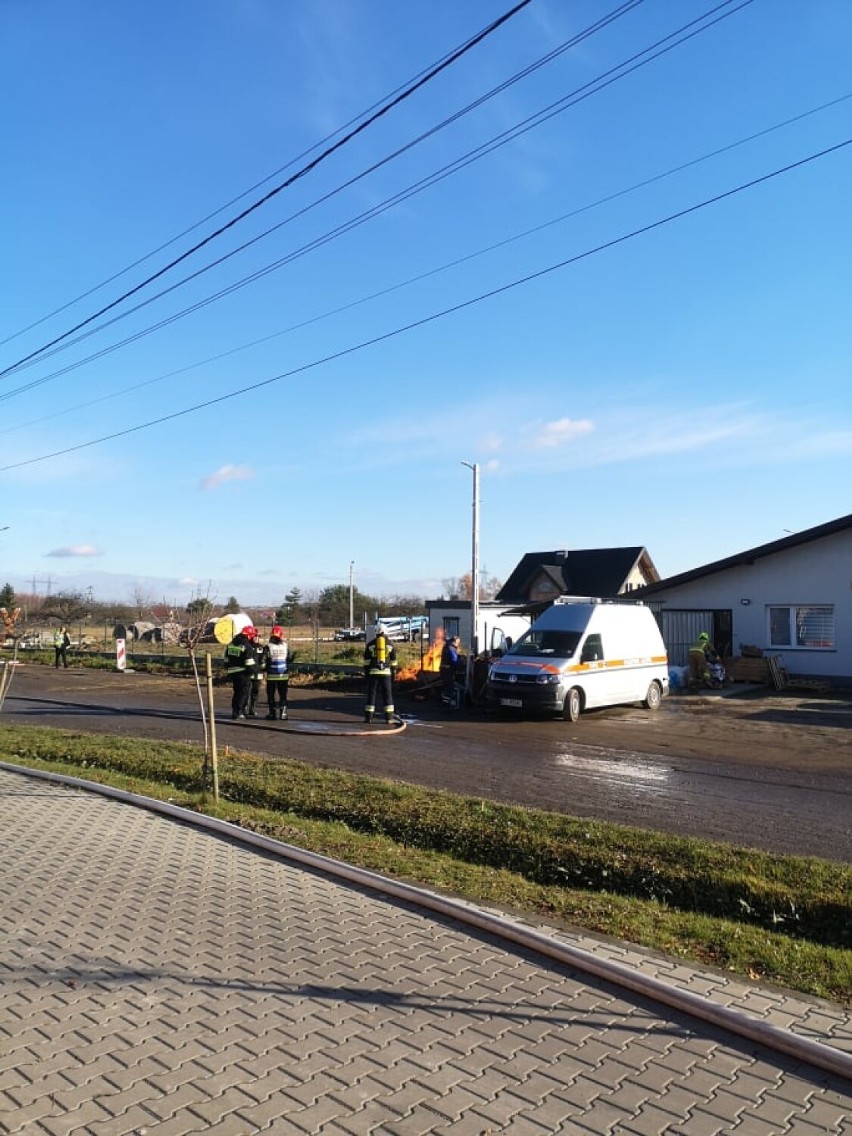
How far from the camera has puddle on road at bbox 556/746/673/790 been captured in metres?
11.5

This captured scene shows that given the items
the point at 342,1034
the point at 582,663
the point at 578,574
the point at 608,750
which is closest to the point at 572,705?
the point at 582,663

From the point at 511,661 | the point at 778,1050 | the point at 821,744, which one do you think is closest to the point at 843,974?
the point at 778,1050

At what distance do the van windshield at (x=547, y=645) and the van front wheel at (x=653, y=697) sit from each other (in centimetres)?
275

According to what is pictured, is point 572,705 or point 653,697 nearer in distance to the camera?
point 572,705

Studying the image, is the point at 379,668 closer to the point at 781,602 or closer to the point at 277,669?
the point at 277,669

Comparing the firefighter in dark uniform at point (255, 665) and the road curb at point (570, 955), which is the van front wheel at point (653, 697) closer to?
the firefighter in dark uniform at point (255, 665)

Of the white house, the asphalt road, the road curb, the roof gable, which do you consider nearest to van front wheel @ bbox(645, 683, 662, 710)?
the asphalt road

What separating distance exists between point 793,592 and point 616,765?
1506 centimetres

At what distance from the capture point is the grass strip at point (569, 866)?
17.6 feet

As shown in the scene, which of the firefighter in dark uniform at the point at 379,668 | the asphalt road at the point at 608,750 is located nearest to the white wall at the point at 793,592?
the asphalt road at the point at 608,750

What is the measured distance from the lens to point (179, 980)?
468 cm

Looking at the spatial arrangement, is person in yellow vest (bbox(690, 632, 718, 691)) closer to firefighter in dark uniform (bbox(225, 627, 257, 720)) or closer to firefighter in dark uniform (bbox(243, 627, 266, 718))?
firefighter in dark uniform (bbox(243, 627, 266, 718))

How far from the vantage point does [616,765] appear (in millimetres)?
12703

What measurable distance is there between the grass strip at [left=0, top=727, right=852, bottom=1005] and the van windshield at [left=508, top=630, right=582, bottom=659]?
27.8 feet
